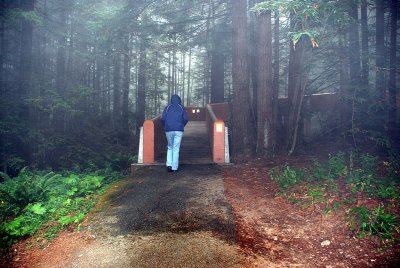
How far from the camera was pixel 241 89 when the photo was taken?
1042 centimetres

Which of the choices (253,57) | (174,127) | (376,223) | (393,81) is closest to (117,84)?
(253,57)

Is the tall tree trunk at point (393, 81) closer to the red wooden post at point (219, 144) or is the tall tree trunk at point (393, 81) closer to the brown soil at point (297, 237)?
the red wooden post at point (219, 144)

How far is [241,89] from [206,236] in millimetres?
6966

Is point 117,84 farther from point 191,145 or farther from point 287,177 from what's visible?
point 287,177

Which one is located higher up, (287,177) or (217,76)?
(217,76)

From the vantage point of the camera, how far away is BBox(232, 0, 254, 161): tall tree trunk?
1018 cm

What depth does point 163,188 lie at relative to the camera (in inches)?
274

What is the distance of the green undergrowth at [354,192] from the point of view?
4.70m

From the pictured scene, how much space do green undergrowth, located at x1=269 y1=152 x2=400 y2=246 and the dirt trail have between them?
5.88 feet

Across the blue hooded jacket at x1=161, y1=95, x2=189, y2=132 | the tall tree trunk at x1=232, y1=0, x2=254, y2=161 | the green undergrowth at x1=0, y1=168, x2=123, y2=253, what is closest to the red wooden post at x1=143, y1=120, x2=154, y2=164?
the blue hooded jacket at x1=161, y1=95, x2=189, y2=132

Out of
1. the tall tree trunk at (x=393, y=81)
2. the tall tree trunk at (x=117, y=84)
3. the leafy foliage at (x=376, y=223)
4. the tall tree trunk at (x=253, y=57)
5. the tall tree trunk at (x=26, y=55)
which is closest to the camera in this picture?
the leafy foliage at (x=376, y=223)

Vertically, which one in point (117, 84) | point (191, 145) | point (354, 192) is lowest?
point (354, 192)

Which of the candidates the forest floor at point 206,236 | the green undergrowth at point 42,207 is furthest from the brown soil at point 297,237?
the green undergrowth at point 42,207

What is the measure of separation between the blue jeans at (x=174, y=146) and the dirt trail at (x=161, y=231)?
134 centimetres
